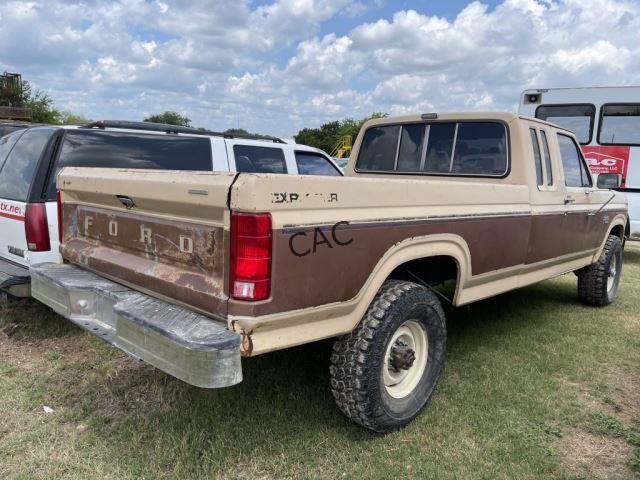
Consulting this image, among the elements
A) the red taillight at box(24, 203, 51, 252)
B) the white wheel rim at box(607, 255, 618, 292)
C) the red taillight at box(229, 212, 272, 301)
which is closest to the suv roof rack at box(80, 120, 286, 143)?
the red taillight at box(24, 203, 51, 252)

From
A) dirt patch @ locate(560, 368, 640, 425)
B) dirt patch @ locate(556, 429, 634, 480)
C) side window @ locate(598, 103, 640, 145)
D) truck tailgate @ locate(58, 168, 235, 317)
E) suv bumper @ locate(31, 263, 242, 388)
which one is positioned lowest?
dirt patch @ locate(560, 368, 640, 425)

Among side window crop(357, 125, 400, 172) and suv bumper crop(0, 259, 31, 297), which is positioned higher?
side window crop(357, 125, 400, 172)

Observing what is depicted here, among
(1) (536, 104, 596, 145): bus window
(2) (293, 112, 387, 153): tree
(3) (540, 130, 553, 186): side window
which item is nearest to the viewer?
(3) (540, 130, 553, 186): side window

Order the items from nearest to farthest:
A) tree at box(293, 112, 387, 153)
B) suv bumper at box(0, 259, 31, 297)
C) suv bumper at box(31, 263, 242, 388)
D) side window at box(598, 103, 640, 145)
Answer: suv bumper at box(31, 263, 242, 388)
suv bumper at box(0, 259, 31, 297)
side window at box(598, 103, 640, 145)
tree at box(293, 112, 387, 153)

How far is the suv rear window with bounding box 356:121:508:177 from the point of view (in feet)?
13.9

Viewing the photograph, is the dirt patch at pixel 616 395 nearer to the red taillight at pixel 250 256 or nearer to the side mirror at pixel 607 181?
the side mirror at pixel 607 181

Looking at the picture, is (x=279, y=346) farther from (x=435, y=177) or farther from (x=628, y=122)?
(x=628, y=122)

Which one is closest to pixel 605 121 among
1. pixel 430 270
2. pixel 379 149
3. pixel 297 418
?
pixel 379 149

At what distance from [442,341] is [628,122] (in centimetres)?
857

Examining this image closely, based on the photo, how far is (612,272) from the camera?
6.25 metres

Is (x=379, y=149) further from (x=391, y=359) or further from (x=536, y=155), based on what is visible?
(x=391, y=359)

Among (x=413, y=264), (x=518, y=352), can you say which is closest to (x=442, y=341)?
(x=413, y=264)

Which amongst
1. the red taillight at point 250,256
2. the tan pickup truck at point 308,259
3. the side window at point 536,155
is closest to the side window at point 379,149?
the tan pickup truck at point 308,259

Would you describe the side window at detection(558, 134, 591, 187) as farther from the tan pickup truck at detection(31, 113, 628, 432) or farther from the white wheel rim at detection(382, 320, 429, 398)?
the white wheel rim at detection(382, 320, 429, 398)
